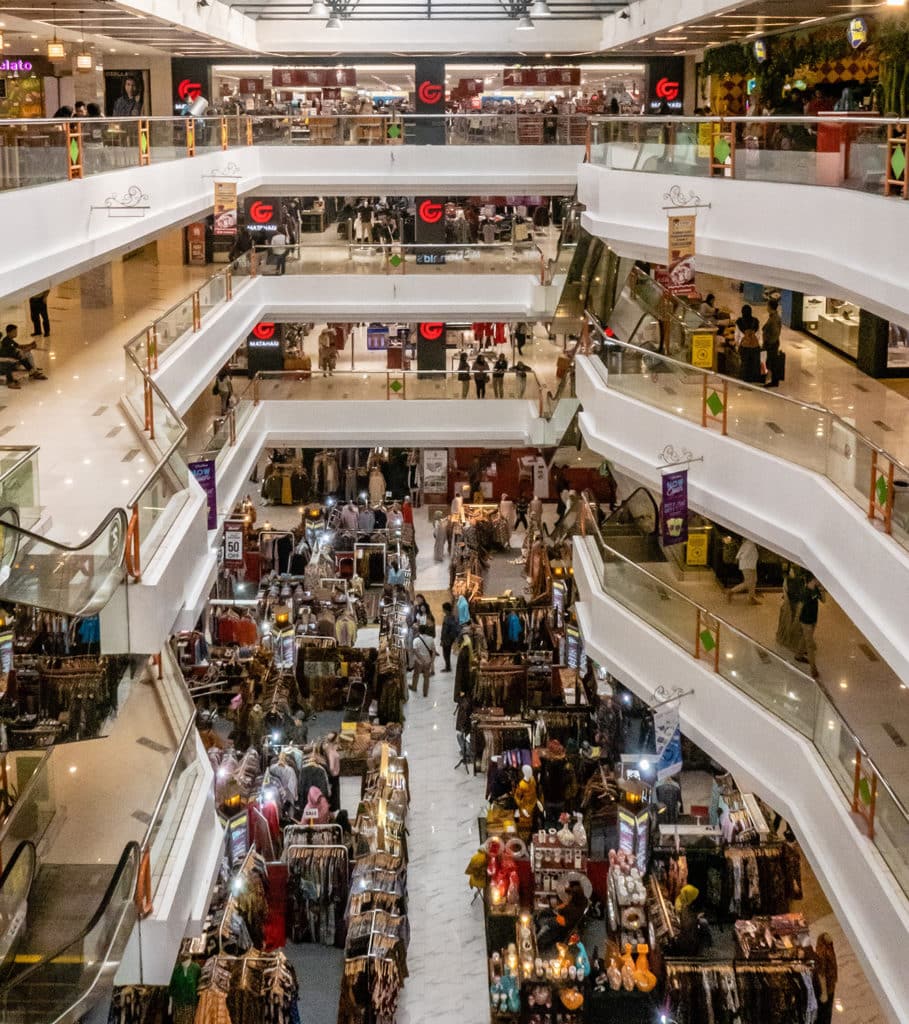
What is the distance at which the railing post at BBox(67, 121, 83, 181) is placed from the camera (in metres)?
13.3

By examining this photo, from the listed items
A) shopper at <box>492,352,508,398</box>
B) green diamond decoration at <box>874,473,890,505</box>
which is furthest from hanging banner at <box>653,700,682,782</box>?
shopper at <box>492,352,508,398</box>

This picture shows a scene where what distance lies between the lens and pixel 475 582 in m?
21.0

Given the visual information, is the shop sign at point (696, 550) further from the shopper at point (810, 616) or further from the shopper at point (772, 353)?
the shopper at point (772, 353)

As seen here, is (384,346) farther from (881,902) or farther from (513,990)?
(881,902)

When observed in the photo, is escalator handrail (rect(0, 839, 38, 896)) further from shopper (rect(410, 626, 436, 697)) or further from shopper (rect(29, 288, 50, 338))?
shopper (rect(29, 288, 50, 338))

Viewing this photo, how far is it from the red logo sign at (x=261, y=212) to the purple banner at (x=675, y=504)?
55.3ft

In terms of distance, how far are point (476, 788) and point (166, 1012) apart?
602cm

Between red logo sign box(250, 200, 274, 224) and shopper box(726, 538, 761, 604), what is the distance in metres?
15.9

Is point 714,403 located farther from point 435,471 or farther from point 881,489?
point 435,471

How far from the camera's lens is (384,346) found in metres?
29.6

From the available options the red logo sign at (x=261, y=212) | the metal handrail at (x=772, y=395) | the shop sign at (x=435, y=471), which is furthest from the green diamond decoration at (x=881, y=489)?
the red logo sign at (x=261, y=212)

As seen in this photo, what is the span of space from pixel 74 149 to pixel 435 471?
49.5 feet

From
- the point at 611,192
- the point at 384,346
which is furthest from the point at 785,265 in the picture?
the point at 384,346

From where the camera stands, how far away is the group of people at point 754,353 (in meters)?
16.5
